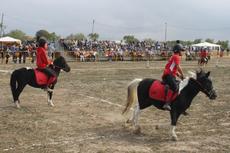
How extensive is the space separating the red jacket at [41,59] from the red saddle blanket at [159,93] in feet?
16.1

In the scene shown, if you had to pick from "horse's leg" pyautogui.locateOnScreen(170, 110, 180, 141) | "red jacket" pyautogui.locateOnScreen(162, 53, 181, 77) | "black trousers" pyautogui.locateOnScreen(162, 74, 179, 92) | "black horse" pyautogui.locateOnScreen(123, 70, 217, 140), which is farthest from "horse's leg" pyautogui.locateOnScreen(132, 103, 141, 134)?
"red jacket" pyautogui.locateOnScreen(162, 53, 181, 77)

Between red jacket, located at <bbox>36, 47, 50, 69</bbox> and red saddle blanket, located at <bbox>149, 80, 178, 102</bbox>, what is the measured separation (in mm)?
4911

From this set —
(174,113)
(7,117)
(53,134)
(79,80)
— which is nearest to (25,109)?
(7,117)

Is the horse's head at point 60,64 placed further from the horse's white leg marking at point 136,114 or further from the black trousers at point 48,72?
the horse's white leg marking at point 136,114

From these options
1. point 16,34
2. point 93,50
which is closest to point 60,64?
point 93,50

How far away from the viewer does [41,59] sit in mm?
14977

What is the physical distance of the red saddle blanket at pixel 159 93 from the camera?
11.1 meters

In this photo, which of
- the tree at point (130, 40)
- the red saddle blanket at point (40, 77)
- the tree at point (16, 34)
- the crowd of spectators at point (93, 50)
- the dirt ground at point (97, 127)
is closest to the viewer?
the dirt ground at point (97, 127)

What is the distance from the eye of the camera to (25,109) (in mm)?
14445

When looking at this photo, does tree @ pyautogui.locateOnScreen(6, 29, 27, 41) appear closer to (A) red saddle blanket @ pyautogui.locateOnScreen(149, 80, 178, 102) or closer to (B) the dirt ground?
(B) the dirt ground

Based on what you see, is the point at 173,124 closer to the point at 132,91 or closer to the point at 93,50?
the point at 132,91

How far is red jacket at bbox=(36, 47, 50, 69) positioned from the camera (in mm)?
14906

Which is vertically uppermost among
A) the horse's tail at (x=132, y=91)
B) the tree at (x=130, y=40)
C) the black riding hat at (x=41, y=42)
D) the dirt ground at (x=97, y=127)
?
the tree at (x=130, y=40)

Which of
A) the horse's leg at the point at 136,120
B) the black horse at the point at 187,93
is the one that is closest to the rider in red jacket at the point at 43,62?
the horse's leg at the point at 136,120
